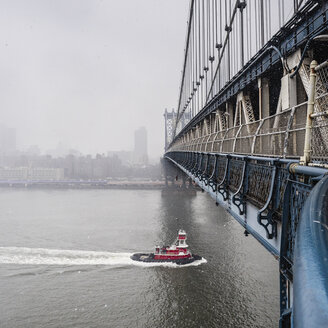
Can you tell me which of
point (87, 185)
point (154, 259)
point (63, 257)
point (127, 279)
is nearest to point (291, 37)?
point (127, 279)

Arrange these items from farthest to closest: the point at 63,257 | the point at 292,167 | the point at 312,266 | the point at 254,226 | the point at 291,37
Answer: the point at 63,257
the point at 291,37
the point at 254,226
the point at 292,167
the point at 312,266

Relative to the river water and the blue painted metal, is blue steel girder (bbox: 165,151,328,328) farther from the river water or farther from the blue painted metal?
the river water

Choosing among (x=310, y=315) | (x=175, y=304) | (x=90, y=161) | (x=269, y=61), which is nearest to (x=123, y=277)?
(x=175, y=304)

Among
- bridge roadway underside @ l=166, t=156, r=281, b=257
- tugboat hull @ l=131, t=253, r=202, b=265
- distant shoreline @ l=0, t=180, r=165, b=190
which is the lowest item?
tugboat hull @ l=131, t=253, r=202, b=265

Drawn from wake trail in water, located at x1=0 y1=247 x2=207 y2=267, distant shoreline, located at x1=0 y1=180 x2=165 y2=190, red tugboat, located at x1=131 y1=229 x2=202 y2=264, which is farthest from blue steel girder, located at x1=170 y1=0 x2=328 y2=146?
distant shoreline, located at x1=0 y1=180 x2=165 y2=190

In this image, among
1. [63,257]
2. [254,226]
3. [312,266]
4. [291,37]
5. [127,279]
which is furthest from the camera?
[63,257]

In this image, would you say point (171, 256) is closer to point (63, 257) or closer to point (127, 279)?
point (127, 279)
